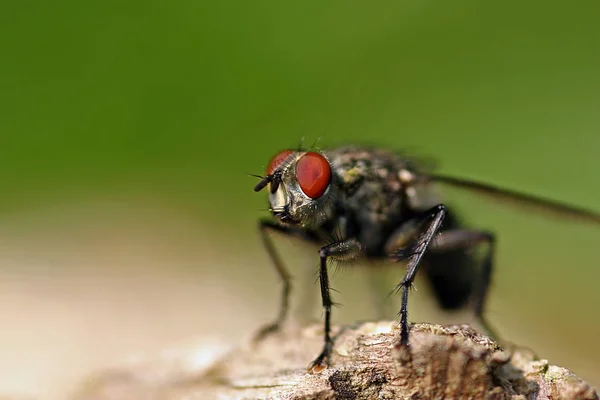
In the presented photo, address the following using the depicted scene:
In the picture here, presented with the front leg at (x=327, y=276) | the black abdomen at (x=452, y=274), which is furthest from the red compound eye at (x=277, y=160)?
the black abdomen at (x=452, y=274)

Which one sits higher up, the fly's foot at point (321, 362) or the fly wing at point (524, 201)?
the fly wing at point (524, 201)

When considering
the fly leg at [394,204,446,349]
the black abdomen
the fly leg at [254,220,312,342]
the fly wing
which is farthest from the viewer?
the black abdomen

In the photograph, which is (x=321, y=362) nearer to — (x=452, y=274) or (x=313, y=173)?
(x=313, y=173)

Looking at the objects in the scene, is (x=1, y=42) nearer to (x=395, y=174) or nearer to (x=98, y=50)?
(x=98, y=50)

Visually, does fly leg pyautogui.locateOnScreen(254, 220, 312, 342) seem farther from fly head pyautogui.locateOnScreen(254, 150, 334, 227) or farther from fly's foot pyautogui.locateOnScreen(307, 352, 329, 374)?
fly's foot pyautogui.locateOnScreen(307, 352, 329, 374)

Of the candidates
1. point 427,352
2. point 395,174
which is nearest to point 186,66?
point 395,174

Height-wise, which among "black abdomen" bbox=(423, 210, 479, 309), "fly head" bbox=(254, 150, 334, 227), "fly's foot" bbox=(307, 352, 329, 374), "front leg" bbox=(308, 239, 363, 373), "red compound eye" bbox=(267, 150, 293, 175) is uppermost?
"red compound eye" bbox=(267, 150, 293, 175)

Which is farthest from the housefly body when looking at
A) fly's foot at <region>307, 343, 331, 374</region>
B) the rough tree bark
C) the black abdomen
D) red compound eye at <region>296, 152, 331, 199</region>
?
the rough tree bark

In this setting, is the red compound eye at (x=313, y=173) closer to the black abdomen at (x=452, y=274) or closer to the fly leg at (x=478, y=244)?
the fly leg at (x=478, y=244)
